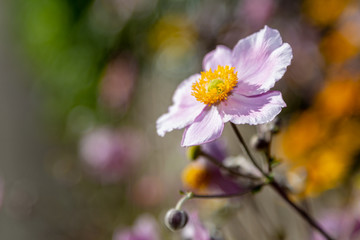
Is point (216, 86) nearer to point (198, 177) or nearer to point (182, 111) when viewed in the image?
point (182, 111)

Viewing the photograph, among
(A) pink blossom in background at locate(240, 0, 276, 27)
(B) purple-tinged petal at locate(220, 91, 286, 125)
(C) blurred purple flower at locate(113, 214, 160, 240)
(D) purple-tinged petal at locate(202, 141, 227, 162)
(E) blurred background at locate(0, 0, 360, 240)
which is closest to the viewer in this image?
(B) purple-tinged petal at locate(220, 91, 286, 125)

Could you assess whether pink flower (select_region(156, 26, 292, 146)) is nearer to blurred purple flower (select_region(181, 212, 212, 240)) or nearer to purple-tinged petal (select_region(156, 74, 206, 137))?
purple-tinged petal (select_region(156, 74, 206, 137))

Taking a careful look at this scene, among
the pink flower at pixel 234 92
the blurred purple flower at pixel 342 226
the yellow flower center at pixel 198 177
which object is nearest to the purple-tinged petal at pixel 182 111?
the pink flower at pixel 234 92

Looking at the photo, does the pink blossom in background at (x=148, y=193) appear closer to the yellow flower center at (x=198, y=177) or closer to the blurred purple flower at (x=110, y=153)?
the blurred purple flower at (x=110, y=153)

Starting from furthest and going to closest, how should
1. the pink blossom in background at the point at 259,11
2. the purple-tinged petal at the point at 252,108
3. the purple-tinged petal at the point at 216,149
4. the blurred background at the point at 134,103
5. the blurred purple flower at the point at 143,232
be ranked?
the pink blossom in background at the point at 259,11 < the blurred background at the point at 134,103 < the blurred purple flower at the point at 143,232 < the purple-tinged petal at the point at 216,149 < the purple-tinged petal at the point at 252,108

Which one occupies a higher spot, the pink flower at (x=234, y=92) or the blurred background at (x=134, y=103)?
the blurred background at (x=134, y=103)

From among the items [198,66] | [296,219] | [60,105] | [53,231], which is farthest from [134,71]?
[296,219]

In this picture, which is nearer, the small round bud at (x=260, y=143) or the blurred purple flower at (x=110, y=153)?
the small round bud at (x=260, y=143)

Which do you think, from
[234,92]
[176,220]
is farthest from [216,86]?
[176,220]

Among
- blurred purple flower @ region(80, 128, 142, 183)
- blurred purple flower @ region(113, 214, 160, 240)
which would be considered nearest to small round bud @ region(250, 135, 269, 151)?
blurred purple flower @ region(113, 214, 160, 240)
